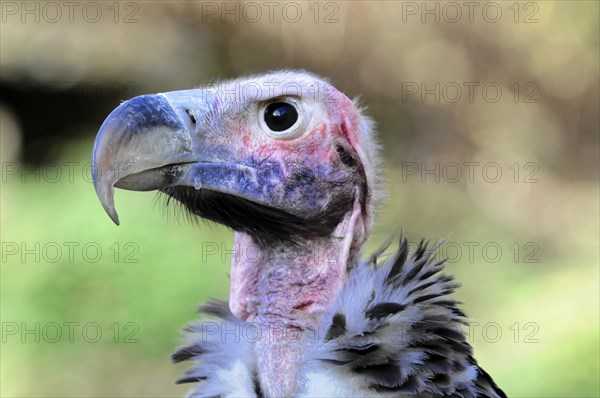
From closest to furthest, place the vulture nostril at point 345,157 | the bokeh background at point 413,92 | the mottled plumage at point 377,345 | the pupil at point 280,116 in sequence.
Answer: the mottled plumage at point 377,345
the pupil at point 280,116
the vulture nostril at point 345,157
the bokeh background at point 413,92

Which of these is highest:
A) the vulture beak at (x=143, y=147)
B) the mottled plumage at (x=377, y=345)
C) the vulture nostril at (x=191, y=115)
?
the vulture nostril at (x=191, y=115)

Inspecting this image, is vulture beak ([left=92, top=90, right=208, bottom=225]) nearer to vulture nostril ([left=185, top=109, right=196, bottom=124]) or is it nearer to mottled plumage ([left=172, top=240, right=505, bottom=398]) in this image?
vulture nostril ([left=185, top=109, right=196, bottom=124])

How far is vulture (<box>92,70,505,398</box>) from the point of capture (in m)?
2.52

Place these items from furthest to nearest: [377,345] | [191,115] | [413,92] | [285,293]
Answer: [413,92] < [285,293] < [191,115] < [377,345]

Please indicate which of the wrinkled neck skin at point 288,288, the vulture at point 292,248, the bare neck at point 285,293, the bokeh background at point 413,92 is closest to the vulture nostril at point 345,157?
the vulture at point 292,248

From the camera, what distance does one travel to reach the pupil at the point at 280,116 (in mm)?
2865

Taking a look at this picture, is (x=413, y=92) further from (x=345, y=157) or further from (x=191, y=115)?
(x=191, y=115)

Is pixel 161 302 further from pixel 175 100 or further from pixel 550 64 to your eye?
pixel 550 64

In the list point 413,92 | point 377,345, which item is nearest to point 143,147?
point 377,345

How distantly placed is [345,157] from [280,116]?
327mm

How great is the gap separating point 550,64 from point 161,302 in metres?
6.57

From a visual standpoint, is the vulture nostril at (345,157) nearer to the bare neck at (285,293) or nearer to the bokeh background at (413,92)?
the bare neck at (285,293)

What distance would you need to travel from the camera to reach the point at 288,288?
9.61 ft

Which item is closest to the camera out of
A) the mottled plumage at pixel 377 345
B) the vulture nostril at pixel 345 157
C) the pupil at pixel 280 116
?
the mottled plumage at pixel 377 345
